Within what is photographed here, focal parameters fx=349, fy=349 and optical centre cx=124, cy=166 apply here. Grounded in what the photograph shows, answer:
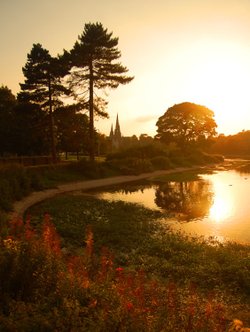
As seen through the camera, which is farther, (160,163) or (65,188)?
(160,163)

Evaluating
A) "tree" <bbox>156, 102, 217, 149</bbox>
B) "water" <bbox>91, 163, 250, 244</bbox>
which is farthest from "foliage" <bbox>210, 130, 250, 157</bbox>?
"water" <bbox>91, 163, 250, 244</bbox>

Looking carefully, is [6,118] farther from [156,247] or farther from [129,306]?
[129,306]

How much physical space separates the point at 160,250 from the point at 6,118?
122ft

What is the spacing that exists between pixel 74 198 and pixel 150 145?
112ft

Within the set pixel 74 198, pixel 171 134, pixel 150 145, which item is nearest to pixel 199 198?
pixel 74 198

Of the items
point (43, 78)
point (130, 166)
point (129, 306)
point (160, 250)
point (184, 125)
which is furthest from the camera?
point (184, 125)

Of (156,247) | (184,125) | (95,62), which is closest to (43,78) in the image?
(95,62)

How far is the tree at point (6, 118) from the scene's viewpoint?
4394cm

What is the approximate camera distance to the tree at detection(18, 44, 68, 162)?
36.5 meters

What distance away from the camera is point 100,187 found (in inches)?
1276

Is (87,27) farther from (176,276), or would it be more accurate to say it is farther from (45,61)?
(176,276)

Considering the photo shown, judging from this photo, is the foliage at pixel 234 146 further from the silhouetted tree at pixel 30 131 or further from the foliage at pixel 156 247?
the foliage at pixel 156 247

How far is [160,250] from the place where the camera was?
505 inches

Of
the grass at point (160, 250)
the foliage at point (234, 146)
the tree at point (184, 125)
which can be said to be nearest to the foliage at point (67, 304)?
the grass at point (160, 250)
